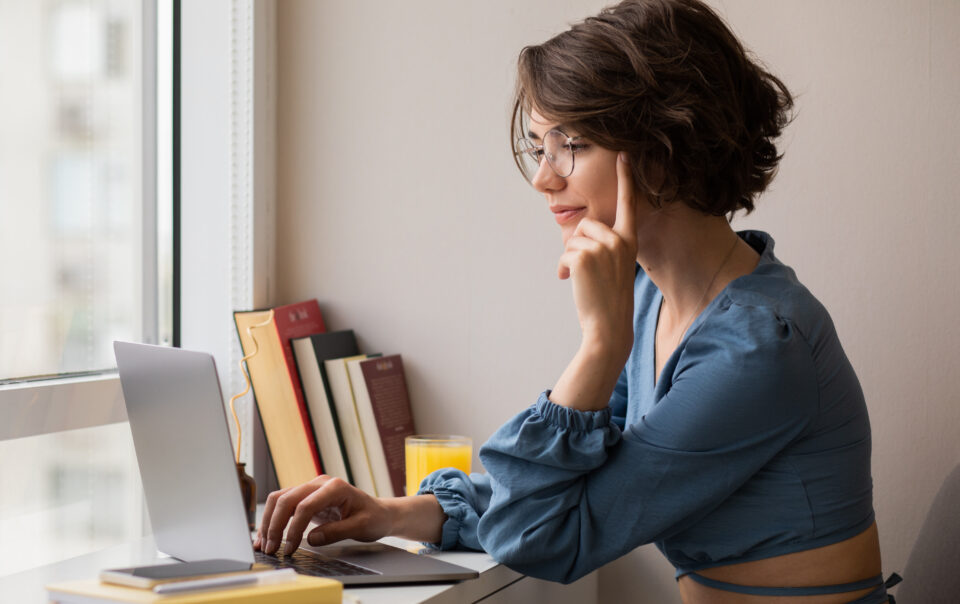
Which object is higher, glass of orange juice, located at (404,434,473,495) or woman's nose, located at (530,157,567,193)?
woman's nose, located at (530,157,567,193)

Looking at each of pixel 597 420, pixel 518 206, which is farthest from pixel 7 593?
pixel 518 206

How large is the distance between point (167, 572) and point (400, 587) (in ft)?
0.94

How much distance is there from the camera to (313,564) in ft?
3.20

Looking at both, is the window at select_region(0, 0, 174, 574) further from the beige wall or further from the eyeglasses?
the eyeglasses

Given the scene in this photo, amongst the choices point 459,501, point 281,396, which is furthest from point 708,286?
point 281,396

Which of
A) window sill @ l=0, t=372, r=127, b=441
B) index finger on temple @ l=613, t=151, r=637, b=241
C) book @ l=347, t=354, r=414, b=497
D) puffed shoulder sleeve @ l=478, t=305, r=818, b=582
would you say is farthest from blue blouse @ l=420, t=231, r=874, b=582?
window sill @ l=0, t=372, r=127, b=441

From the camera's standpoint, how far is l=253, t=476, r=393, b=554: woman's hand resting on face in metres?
1.02

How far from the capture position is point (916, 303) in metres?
1.27

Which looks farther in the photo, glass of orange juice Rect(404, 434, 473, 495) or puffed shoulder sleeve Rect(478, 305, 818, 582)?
glass of orange juice Rect(404, 434, 473, 495)

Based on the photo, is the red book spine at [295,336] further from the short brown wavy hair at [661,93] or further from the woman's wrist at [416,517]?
the short brown wavy hair at [661,93]

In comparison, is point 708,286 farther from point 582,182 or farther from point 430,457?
point 430,457

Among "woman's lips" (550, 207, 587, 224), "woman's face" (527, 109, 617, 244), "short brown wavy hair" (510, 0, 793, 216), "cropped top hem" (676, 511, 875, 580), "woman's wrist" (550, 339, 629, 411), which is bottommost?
"cropped top hem" (676, 511, 875, 580)

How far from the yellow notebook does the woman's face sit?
0.52 meters

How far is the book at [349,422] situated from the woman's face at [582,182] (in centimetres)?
56
